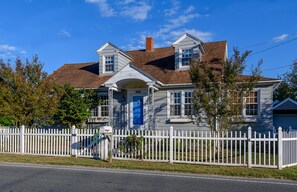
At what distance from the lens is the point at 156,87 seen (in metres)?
18.6

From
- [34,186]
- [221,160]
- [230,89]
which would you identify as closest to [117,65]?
[230,89]

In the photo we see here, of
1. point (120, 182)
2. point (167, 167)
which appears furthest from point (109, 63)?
point (120, 182)

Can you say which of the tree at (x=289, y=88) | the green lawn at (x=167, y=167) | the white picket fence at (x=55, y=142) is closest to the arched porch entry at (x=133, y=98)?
the white picket fence at (x=55, y=142)

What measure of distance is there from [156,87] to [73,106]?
5076mm

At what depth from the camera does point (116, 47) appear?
2123cm

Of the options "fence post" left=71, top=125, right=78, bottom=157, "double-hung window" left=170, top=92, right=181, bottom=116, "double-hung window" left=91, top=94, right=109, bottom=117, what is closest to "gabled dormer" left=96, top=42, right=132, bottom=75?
"double-hung window" left=91, top=94, right=109, bottom=117

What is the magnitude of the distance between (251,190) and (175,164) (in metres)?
4.48

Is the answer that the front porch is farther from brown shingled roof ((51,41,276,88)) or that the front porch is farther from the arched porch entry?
brown shingled roof ((51,41,276,88))

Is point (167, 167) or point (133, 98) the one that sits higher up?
point (133, 98)

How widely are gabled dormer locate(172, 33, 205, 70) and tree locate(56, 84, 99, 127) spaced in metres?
5.96

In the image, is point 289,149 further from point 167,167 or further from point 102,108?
point 102,108

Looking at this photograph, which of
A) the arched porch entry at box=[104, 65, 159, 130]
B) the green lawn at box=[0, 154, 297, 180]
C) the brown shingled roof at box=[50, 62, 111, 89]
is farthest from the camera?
the brown shingled roof at box=[50, 62, 111, 89]

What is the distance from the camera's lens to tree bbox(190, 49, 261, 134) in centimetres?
1314

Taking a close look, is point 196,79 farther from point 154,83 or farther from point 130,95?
point 130,95
